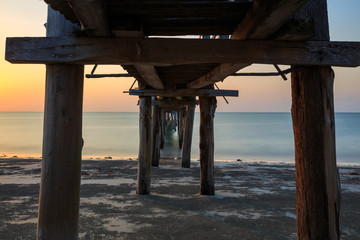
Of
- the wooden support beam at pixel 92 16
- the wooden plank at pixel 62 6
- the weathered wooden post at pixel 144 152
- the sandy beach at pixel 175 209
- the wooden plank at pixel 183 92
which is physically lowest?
the sandy beach at pixel 175 209

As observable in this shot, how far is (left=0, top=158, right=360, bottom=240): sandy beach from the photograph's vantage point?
417 centimetres

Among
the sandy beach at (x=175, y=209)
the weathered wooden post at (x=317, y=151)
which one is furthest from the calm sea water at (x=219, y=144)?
the weathered wooden post at (x=317, y=151)

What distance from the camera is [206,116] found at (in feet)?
21.3

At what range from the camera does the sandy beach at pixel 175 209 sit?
417 centimetres

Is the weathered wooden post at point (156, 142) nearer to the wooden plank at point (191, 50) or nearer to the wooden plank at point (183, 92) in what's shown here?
the wooden plank at point (183, 92)

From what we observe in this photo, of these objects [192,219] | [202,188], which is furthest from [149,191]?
[192,219]

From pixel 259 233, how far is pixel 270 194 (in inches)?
105

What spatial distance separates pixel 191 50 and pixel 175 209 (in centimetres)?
361

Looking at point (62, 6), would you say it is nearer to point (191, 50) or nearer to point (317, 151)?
point (191, 50)

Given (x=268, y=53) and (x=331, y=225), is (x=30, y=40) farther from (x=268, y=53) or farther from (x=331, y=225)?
(x=331, y=225)

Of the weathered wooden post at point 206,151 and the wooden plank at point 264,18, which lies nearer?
the wooden plank at point 264,18

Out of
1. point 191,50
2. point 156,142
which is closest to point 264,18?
point 191,50

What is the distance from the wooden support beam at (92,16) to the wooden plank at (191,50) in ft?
0.35

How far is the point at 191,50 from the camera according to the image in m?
2.50
